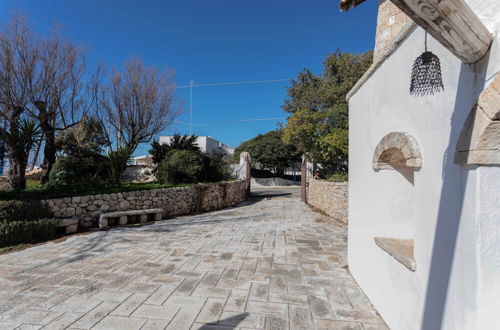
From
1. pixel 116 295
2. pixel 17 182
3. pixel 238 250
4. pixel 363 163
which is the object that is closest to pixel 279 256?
pixel 238 250

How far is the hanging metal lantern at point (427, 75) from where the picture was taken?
1.72 m

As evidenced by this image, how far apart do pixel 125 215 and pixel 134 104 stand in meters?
6.65

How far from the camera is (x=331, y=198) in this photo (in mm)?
8625

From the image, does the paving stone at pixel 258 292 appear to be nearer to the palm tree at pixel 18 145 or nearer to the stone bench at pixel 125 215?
the stone bench at pixel 125 215

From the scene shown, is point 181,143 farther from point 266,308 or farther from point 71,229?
point 266,308

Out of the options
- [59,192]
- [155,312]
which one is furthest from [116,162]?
[155,312]

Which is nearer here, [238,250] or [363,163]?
[363,163]

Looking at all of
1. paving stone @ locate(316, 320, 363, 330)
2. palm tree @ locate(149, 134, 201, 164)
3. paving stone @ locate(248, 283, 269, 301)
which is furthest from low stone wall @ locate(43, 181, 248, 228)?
paving stone @ locate(316, 320, 363, 330)

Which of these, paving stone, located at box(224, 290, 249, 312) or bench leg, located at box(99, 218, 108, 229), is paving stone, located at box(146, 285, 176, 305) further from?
bench leg, located at box(99, 218, 108, 229)

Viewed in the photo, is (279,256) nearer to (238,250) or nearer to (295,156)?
(238,250)

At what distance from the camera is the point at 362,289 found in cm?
312

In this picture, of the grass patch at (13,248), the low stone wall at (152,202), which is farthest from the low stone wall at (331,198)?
the grass patch at (13,248)

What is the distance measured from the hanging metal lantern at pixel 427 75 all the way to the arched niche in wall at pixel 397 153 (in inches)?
17.3

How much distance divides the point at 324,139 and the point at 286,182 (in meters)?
16.1
